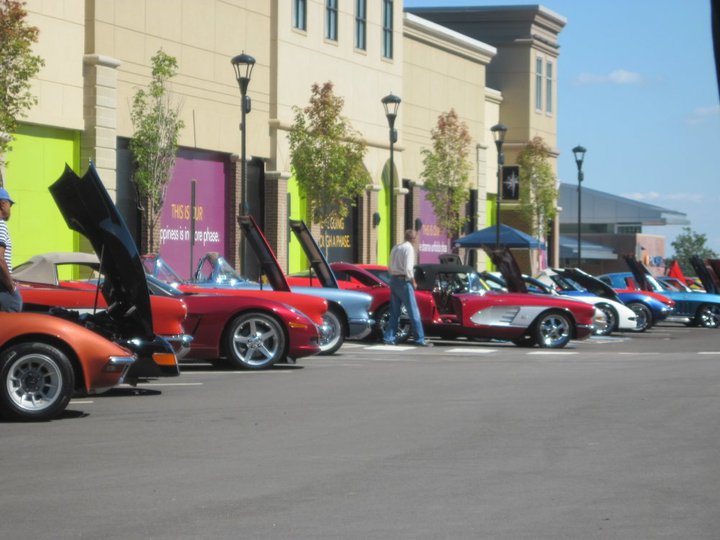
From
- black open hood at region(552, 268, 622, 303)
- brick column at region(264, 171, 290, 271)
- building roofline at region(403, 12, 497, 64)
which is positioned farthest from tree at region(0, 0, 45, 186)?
building roofline at region(403, 12, 497, 64)

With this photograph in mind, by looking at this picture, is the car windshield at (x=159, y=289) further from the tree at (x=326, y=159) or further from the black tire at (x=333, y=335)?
the tree at (x=326, y=159)

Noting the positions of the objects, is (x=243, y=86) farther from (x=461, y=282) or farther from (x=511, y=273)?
(x=461, y=282)

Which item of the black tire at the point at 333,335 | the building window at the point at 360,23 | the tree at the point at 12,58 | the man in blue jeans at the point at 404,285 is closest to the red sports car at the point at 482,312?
the man in blue jeans at the point at 404,285

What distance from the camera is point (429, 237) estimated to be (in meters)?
53.1

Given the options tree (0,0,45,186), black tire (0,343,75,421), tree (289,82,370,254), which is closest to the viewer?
black tire (0,343,75,421)

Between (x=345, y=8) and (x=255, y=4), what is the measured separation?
20.0 feet

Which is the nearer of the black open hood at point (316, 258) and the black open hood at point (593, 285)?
the black open hood at point (316, 258)

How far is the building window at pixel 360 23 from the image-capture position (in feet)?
152

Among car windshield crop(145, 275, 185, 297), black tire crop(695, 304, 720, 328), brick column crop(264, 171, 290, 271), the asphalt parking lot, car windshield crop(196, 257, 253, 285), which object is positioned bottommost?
the asphalt parking lot

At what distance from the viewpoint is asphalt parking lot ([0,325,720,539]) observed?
686 centimetres

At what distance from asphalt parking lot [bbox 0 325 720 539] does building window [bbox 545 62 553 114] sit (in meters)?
50.7

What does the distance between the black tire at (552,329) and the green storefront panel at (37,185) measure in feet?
41.1

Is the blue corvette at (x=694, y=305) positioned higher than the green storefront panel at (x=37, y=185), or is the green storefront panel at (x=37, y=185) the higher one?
the green storefront panel at (x=37, y=185)

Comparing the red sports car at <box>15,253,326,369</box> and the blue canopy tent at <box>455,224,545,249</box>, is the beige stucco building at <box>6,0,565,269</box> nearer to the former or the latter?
the blue canopy tent at <box>455,224,545,249</box>
